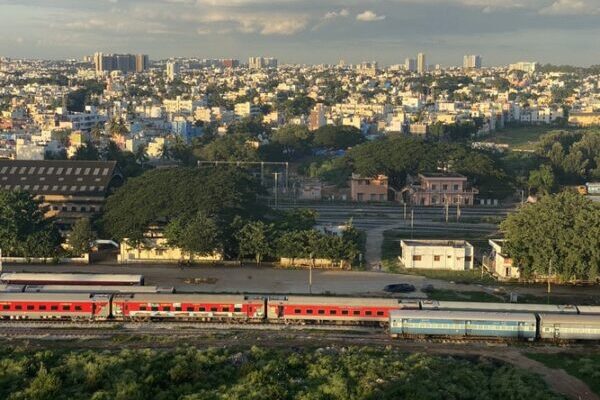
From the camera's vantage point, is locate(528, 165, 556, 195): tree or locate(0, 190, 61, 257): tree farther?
locate(528, 165, 556, 195): tree

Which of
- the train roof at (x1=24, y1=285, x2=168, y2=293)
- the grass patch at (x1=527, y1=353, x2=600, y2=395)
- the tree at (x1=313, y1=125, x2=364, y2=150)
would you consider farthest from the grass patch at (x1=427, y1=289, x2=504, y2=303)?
the tree at (x1=313, y1=125, x2=364, y2=150)

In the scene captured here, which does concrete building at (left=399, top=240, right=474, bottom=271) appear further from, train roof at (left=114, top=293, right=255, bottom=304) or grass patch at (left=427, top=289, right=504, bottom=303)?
train roof at (left=114, top=293, right=255, bottom=304)

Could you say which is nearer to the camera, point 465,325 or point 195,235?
point 465,325

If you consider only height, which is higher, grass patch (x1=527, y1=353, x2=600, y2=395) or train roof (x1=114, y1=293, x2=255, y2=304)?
train roof (x1=114, y1=293, x2=255, y2=304)

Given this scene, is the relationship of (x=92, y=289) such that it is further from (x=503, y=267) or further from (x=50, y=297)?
(x=503, y=267)

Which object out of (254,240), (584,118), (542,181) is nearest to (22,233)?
(254,240)
